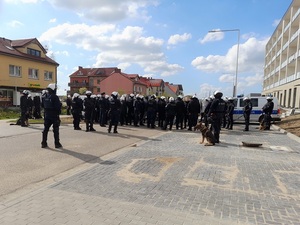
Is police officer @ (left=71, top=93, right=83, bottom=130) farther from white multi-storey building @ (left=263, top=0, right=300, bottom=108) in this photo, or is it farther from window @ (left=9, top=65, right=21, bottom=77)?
white multi-storey building @ (left=263, top=0, right=300, bottom=108)

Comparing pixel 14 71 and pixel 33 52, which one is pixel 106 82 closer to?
pixel 33 52

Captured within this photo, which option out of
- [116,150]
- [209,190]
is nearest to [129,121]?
[116,150]

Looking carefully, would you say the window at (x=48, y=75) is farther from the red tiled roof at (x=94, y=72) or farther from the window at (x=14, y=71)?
the red tiled roof at (x=94, y=72)

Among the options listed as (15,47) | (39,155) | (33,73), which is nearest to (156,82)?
(33,73)

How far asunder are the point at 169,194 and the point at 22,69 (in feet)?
114

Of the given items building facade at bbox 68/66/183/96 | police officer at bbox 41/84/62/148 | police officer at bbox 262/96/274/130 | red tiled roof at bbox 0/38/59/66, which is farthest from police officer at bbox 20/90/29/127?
building facade at bbox 68/66/183/96

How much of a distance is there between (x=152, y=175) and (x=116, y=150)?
2.87m

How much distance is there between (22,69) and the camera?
1350 inches

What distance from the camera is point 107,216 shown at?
3.67 meters

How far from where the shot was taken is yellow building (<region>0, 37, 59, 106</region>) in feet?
105

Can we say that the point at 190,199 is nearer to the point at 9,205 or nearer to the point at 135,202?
the point at 135,202

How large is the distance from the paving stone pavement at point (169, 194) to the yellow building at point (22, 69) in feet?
97.1

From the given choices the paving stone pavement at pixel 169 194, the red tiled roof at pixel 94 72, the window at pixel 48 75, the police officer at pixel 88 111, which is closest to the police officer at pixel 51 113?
the paving stone pavement at pixel 169 194

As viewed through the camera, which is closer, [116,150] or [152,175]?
[152,175]
